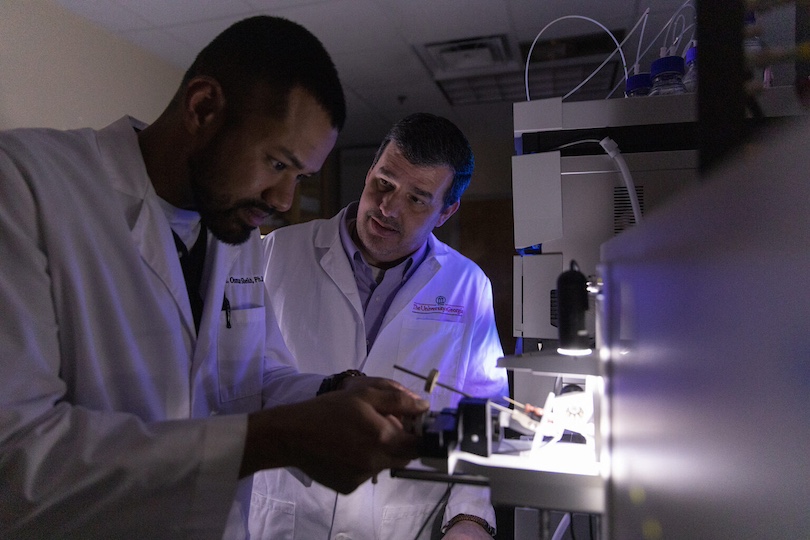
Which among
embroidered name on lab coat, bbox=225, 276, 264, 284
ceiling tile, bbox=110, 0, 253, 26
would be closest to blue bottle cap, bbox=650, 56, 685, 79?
embroidered name on lab coat, bbox=225, 276, 264, 284

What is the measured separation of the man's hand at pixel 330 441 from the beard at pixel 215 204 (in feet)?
1.49

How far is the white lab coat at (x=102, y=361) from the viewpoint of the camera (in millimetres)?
651

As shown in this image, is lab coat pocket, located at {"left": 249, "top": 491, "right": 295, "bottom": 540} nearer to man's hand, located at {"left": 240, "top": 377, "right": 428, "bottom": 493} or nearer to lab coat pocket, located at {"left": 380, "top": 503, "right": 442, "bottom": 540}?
lab coat pocket, located at {"left": 380, "top": 503, "right": 442, "bottom": 540}

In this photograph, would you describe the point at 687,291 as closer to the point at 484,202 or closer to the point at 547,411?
the point at 547,411

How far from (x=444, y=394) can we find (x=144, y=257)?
948 millimetres

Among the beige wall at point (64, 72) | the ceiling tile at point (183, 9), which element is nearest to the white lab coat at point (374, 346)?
the ceiling tile at point (183, 9)

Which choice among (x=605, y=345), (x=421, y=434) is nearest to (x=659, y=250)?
(x=605, y=345)

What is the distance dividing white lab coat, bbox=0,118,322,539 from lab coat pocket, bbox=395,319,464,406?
1.92 feet

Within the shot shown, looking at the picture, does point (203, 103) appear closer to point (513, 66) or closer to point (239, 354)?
point (239, 354)

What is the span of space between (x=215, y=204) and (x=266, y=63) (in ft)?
0.97

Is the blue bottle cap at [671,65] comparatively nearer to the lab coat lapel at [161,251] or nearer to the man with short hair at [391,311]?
the man with short hair at [391,311]

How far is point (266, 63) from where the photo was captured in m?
0.92

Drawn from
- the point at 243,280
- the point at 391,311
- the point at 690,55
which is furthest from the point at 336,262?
the point at 690,55

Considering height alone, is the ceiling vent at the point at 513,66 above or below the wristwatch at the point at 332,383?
above
